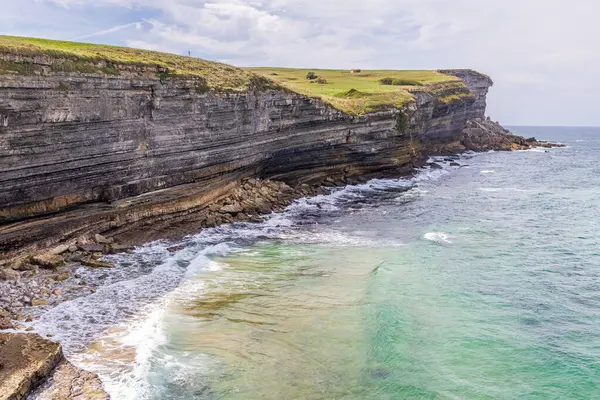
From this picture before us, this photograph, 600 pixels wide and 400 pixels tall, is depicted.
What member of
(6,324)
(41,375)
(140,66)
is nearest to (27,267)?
(6,324)

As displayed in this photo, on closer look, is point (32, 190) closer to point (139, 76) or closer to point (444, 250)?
point (139, 76)

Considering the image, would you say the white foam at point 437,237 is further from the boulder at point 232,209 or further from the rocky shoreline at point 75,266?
the boulder at point 232,209

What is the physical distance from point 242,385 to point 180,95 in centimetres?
2061

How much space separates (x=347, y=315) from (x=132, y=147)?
51.9 feet

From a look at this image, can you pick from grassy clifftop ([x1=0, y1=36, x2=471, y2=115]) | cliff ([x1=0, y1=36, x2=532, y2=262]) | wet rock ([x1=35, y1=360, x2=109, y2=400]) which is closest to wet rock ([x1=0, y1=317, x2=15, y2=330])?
wet rock ([x1=35, y1=360, x2=109, y2=400])

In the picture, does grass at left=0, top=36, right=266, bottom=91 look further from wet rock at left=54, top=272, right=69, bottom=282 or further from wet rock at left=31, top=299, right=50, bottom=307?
wet rock at left=31, top=299, right=50, bottom=307

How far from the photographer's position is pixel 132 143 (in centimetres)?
2711

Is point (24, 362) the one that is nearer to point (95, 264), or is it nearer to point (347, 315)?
point (95, 264)

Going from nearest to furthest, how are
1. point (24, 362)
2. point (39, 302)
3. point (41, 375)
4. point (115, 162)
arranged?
point (41, 375), point (24, 362), point (39, 302), point (115, 162)

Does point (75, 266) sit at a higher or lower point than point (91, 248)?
lower

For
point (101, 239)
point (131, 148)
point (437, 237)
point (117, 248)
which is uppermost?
point (131, 148)

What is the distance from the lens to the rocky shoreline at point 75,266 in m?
14.1

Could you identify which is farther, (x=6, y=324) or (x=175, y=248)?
(x=175, y=248)

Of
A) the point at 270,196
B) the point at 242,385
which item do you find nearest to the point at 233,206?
the point at 270,196
